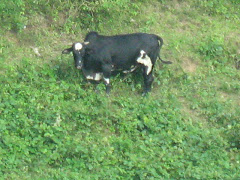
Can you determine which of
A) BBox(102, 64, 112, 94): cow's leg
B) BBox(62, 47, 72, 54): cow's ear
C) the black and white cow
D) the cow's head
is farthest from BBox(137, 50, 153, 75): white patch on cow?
→ BBox(62, 47, 72, 54): cow's ear

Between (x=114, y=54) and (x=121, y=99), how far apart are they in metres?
0.91

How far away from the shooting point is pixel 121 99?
12.1 meters

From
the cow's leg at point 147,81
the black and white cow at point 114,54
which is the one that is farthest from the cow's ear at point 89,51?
the cow's leg at point 147,81

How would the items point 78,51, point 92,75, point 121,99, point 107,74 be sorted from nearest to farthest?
point 121,99, point 78,51, point 107,74, point 92,75

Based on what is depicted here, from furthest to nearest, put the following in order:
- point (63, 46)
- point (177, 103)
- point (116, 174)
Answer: point (63, 46)
point (177, 103)
point (116, 174)

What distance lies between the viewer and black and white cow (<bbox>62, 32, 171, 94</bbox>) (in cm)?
1252

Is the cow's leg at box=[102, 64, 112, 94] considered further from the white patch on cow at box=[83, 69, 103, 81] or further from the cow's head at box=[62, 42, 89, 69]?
the cow's head at box=[62, 42, 89, 69]

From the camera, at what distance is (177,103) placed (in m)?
12.4

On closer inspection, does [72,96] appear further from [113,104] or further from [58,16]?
[58,16]

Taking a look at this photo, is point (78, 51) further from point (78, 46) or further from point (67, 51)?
point (67, 51)

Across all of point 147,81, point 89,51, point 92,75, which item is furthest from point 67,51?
point 147,81

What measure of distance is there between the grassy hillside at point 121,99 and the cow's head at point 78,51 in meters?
0.26

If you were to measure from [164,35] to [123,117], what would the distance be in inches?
130

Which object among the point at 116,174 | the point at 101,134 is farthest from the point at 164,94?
the point at 116,174
